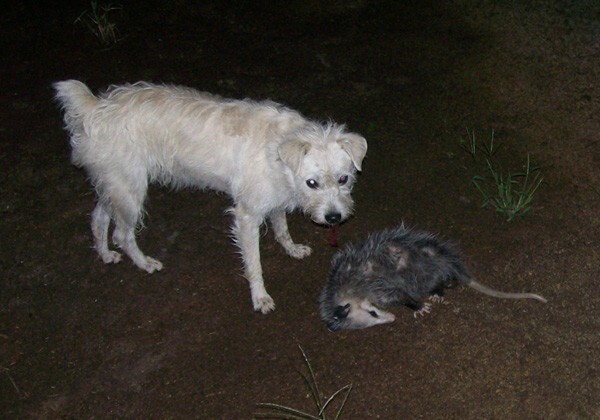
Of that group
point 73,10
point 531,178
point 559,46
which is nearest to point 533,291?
point 531,178

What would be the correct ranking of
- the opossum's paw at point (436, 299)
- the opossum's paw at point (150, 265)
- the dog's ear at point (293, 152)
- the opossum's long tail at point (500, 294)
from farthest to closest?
the opossum's paw at point (150, 265)
the opossum's paw at point (436, 299)
the opossum's long tail at point (500, 294)
the dog's ear at point (293, 152)

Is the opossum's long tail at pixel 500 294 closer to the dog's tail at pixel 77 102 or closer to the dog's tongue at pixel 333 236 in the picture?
the dog's tongue at pixel 333 236

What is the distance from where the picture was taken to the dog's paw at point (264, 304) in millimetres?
5316

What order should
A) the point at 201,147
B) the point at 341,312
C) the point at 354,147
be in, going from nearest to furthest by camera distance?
the point at 354,147, the point at 341,312, the point at 201,147

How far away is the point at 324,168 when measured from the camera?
4.66 m

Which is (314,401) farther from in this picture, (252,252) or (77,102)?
(77,102)

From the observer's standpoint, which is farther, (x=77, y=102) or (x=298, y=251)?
(x=298, y=251)

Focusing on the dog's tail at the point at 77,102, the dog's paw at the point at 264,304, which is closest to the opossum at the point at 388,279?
the dog's paw at the point at 264,304

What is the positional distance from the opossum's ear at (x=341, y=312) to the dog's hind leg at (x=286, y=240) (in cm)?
91

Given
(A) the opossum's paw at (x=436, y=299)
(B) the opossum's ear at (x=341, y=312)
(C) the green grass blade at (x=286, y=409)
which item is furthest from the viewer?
(A) the opossum's paw at (x=436, y=299)

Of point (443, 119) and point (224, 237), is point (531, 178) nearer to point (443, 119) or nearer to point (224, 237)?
point (443, 119)

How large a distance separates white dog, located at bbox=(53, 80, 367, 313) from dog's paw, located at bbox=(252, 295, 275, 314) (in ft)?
0.95

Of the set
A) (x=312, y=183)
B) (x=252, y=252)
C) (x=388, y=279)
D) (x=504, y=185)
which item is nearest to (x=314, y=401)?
(x=388, y=279)

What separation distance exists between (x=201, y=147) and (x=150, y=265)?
4.23ft
